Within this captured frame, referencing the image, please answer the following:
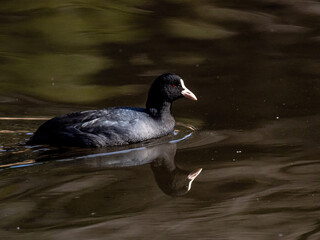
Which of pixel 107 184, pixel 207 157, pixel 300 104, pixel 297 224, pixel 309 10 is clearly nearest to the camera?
pixel 297 224

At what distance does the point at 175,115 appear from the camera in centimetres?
973

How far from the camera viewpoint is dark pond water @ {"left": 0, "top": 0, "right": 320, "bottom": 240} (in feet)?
20.7

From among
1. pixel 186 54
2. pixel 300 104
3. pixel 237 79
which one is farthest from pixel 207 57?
pixel 300 104

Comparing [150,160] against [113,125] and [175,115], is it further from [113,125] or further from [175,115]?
[175,115]

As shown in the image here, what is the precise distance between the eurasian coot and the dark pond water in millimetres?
139

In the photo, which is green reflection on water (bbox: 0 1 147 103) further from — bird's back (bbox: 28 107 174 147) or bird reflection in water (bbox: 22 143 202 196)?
bird reflection in water (bbox: 22 143 202 196)

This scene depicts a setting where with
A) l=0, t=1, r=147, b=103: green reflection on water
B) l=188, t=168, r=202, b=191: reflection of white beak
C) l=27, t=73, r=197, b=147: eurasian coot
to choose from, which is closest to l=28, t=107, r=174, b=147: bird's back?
l=27, t=73, r=197, b=147: eurasian coot

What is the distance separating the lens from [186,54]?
12.3 meters

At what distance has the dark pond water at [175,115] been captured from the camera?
6.31 meters

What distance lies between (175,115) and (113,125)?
4.11 feet

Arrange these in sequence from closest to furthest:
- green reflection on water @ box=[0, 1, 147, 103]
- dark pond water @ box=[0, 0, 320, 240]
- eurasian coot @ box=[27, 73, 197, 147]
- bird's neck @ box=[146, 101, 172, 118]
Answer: dark pond water @ box=[0, 0, 320, 240]
eurasian coot @ box=[27, 73, 197, 147]
bird's neck @ box=[146, 101, 172, 118]
green reflection on water @ box=[0, 1, 147, 103]

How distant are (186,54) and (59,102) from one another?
9.32ft

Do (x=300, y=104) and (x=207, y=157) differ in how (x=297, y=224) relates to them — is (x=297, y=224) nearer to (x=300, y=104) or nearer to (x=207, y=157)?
(x=207, y=157)

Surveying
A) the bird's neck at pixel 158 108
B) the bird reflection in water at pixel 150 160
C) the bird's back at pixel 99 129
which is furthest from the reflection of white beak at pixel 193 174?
the bird's neck at pixel 158 108
